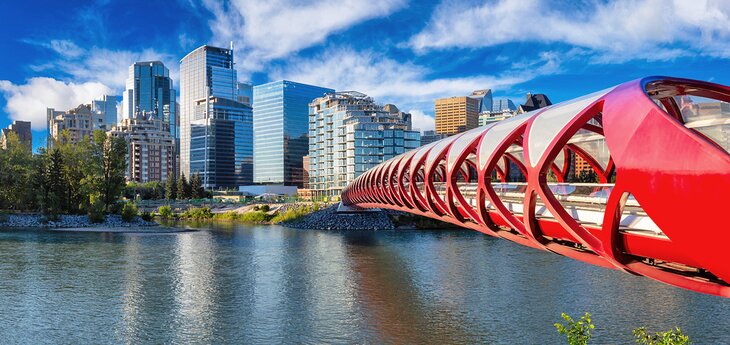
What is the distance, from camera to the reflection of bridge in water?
6.11 metres

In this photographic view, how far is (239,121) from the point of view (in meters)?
186

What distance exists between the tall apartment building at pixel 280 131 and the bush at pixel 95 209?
316 feet

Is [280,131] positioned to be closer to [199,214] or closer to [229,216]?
[199,214]

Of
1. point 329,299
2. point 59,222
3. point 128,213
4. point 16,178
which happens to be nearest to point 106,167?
point 128,213

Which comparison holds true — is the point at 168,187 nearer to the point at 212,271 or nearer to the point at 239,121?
the point at 239,121

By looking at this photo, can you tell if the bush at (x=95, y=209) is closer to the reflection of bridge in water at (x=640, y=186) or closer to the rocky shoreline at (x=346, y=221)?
the rocky shoreline at (x=346, y=221)

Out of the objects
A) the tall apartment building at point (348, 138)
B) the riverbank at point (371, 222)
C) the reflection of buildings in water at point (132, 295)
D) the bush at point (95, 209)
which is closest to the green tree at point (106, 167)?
the bush at point (95, 209)

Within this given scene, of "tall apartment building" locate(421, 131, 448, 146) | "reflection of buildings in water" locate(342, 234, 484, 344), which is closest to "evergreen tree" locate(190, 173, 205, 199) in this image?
"tall apartment building" locate(421, 131, 448, 146)

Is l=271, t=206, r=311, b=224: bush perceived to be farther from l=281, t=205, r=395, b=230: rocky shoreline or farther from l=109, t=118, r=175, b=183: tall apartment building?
l=109, t=118, r=175, b=183: tall apartment building

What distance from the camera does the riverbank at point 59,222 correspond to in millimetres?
64000

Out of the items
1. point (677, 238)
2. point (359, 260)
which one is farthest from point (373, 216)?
point (677, 238)

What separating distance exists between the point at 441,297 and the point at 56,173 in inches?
2316

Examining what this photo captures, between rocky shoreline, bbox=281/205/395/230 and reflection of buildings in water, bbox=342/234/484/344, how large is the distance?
3108 cm

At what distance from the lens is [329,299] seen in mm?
24547
